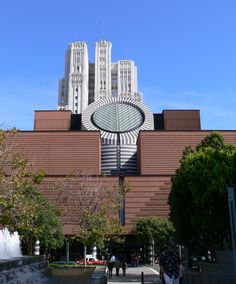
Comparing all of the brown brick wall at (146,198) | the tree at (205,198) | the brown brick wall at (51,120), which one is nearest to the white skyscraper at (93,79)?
the brown brick wall at (51,120)

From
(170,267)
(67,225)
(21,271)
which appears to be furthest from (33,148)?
(170,267)

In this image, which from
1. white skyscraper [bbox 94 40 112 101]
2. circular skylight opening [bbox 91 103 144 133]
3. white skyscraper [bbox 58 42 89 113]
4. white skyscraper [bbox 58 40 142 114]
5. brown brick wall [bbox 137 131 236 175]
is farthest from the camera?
white skyscraper [bbox 94 40 112 101]

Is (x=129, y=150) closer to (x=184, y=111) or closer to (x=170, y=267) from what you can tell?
(x=184, y=111)

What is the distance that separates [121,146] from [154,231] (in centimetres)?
5008

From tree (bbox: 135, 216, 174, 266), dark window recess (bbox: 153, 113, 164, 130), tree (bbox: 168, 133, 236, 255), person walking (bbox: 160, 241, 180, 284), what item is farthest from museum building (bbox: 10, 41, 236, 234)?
person walking (bbox: 160, 241, 180, 284)

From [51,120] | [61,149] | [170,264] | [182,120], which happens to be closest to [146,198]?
[61,149]

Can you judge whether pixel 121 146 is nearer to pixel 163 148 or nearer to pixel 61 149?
pixel 163 148

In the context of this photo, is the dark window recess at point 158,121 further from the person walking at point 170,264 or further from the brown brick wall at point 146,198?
the person walking at point 170,264

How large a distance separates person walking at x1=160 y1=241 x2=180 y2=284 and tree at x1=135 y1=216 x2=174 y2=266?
5634 centimetres

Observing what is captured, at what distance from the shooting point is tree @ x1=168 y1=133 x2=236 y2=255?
70.5 feet

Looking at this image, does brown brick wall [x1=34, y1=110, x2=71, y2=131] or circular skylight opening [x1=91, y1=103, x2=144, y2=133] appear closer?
circular skylight opening [x1=91, y1=103, x2=144, y2=133]

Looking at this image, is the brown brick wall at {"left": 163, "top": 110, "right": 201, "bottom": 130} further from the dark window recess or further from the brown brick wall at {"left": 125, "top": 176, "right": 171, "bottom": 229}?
the brown brick wall at {"left": 125, "top": 176, "right": 171, "bottom": 229}

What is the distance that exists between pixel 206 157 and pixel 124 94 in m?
164

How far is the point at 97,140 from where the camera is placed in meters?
101
